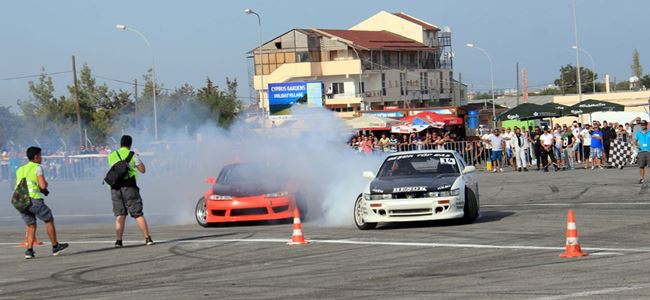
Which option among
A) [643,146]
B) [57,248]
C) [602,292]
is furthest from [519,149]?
[602,292]

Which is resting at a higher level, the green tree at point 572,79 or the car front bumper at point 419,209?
the green tree at point 572,79

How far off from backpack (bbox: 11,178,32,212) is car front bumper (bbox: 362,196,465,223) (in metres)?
5.51

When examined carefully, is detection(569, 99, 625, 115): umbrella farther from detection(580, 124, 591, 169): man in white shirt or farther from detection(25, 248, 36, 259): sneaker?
detection(25, 248, 36, 259): sneaker

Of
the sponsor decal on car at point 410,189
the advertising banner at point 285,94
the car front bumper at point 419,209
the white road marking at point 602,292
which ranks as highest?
the advertising banner at point 285,94

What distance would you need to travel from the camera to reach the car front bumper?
16562mm

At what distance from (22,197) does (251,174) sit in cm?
599

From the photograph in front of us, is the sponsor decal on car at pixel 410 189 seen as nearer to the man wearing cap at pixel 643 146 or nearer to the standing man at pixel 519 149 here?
the man wearing cap at pixel 643 146

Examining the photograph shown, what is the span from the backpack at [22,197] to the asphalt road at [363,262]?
2.67 ft

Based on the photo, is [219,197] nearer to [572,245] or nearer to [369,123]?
[572,245]

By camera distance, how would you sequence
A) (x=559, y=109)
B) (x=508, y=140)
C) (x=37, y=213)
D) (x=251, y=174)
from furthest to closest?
(x=559, y=109) < (x=508, y=140) < (x=251, y=174) < (x=37, y=213)

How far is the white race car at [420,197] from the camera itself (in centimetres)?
1661

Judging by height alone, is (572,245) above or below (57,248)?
above

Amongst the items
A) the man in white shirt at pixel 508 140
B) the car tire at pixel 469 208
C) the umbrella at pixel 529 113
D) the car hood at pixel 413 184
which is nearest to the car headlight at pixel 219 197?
the car hood at pixel 413 184

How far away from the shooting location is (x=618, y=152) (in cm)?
3462
